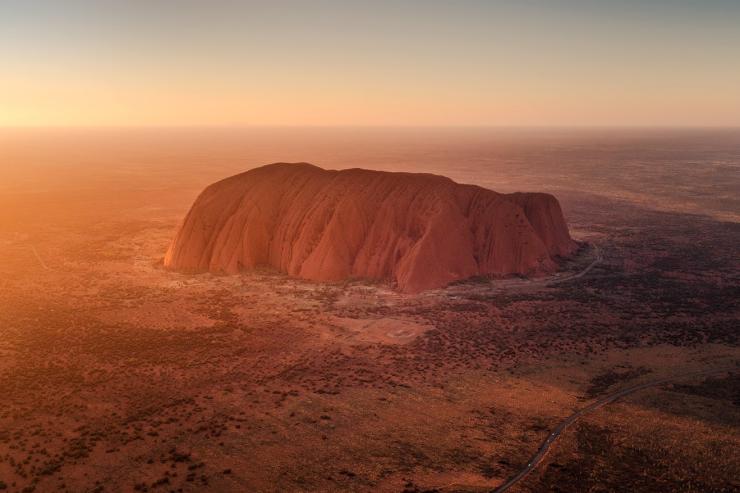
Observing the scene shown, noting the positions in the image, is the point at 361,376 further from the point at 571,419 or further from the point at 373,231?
the point at 373,231

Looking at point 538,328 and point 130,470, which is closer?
point 130,470

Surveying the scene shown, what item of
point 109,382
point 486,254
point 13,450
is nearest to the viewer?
point 13,450

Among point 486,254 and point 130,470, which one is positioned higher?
point 486,254

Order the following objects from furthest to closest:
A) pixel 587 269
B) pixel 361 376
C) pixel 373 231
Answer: pixel 587 269 < pixel 373 231 < pixel 361 376

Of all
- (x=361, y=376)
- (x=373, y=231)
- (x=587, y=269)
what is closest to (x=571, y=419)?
(x=361, y=376)

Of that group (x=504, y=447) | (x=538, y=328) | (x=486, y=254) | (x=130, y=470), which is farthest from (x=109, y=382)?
(x=486, y=254)

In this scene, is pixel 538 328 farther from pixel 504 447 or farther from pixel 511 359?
pixel 504 447

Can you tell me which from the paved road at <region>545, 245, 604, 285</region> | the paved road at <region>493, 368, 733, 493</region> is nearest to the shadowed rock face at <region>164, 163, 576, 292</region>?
the paved road at <region>545, 245, 604, 285</region>

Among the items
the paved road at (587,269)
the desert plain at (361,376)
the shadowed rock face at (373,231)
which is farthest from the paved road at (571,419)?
the shadowed rock face at (373,231)
